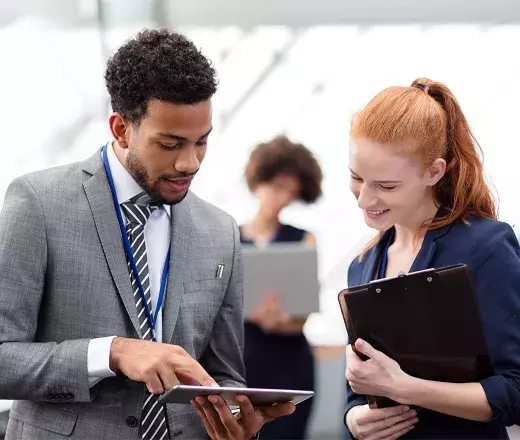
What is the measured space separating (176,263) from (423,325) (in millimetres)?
593

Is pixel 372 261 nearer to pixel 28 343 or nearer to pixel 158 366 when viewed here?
pixel 158 366

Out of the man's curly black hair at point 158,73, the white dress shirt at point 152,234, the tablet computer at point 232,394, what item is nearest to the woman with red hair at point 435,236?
the tablet computer at point 232,394

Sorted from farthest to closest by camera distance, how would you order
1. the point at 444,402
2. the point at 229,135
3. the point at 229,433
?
the point at 229,135, the point at 229,433, the point at 444,402

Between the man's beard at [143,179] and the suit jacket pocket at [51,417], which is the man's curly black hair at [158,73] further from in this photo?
the suit jacket pocket at [51,417]

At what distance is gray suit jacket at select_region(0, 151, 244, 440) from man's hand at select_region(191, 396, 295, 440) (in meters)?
0.13

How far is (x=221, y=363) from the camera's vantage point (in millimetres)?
2238

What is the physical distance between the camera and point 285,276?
4.23 metres

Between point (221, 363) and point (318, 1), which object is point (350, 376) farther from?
point (318, 1)

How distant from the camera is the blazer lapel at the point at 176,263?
6.77 feet

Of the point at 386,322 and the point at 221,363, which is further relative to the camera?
the point at 221,363

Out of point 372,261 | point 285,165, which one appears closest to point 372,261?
point 372,261

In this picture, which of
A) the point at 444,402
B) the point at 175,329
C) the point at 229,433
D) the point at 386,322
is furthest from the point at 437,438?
the point at 175,329

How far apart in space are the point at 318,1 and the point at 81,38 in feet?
4.29

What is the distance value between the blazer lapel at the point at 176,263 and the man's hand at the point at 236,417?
0.21m
